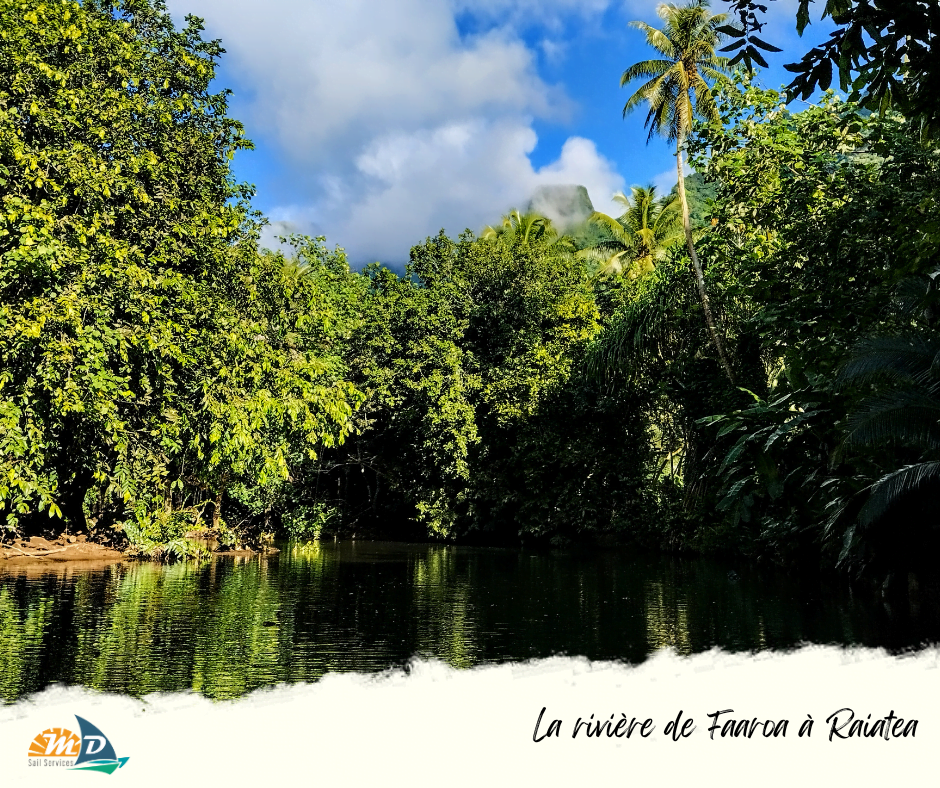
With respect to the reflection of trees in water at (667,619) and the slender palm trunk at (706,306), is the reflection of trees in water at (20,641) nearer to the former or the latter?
the reflection of trees in water at (667,619)

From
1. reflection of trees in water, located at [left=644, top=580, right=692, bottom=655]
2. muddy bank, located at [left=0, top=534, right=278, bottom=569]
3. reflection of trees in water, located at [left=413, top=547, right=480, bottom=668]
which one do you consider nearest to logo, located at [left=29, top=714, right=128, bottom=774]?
reflection of trees in water, located at [left=413, top=547, right=480, bottom=668]

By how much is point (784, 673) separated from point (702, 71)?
16803mm

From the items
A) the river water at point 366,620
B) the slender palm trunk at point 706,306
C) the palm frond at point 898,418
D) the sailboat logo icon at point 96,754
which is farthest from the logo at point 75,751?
the slender palm trunk at point 706,306

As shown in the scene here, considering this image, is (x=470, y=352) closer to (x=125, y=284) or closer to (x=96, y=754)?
(x=125, y=284)

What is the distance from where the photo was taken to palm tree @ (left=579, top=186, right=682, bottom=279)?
1299 inches

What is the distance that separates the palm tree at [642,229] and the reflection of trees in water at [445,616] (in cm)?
2212

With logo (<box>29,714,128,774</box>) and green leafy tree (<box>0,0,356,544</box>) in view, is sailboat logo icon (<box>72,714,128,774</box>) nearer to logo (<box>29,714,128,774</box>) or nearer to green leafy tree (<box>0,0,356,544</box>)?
logo (<box>29,714,128,774</box>)

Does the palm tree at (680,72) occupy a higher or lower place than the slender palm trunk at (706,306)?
higher

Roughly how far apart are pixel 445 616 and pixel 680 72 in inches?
592

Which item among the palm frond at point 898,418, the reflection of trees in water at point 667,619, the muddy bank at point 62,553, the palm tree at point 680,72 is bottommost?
the reflection of trees in water at point 667,619

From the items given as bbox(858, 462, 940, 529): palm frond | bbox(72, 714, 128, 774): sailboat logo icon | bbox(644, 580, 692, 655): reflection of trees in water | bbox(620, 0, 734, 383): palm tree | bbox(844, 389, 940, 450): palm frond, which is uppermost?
bbox(620, 0, 734, 383): palm tree

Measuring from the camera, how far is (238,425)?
12375mm

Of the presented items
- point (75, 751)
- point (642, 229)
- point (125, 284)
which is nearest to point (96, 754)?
point (75, 751)

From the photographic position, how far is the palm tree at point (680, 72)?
18.3 meters
